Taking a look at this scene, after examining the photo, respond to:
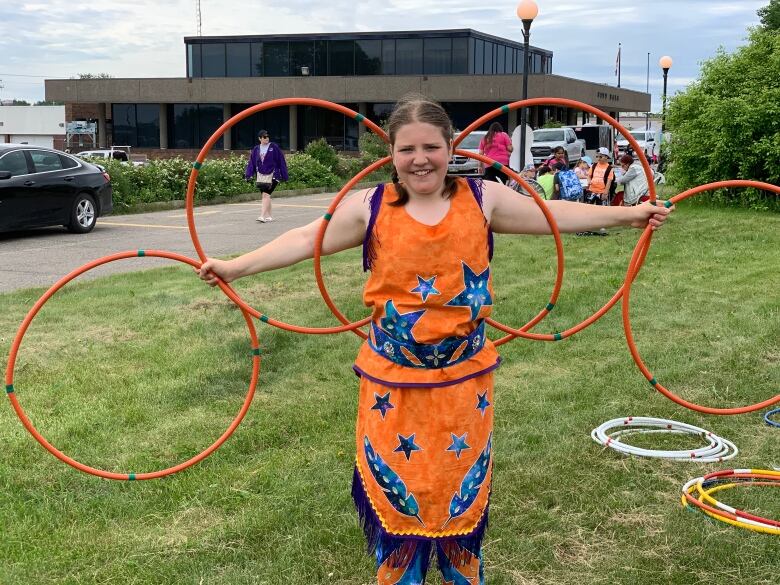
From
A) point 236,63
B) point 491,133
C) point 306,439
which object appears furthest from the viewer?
point 236,63

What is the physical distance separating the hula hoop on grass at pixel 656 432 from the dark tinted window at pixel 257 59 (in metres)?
47.1

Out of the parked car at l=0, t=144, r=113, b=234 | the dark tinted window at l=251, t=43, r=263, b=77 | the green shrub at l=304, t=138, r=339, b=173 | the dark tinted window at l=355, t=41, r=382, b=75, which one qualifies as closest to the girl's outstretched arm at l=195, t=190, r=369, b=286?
the parked car at l=0, t=144, r=113, b=234

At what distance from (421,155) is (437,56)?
4685cm

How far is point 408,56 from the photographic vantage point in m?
48.6

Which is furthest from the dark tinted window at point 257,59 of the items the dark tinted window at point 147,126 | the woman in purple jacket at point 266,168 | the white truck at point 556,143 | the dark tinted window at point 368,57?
the woman in purple jacket at point 266,168

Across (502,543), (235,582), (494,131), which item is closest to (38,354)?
(235,582)

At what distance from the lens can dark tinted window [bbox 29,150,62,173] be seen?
15.2 metres

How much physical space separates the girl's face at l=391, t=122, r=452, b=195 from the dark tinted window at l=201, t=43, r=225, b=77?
50169mm

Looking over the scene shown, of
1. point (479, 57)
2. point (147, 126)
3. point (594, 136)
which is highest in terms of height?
point (479, 57)

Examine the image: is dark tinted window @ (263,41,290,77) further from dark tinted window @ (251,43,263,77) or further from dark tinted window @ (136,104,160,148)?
dark tinted window @ (136,104,160,148)

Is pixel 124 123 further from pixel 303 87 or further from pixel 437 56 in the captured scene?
pixel 437 56

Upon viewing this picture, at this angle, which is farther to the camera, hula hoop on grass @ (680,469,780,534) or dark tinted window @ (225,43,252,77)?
dark tinted window @ (225,43,252,77)

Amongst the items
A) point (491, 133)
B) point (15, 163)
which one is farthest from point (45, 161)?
point (491, 133)

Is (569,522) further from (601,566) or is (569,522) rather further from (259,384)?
(259,384)
